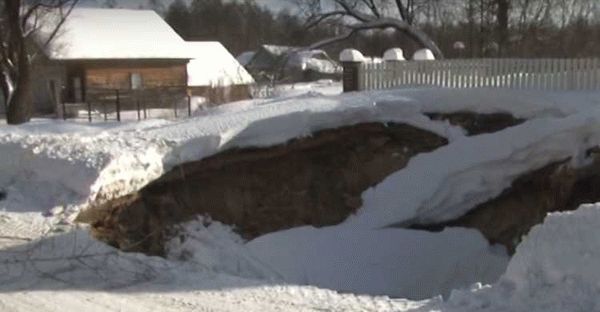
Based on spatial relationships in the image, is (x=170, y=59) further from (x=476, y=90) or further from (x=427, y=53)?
(x=476, y=90)

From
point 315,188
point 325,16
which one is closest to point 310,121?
point 315,188

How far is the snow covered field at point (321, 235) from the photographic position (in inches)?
248

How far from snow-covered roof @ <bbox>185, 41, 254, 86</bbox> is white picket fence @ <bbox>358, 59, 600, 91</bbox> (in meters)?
23.6

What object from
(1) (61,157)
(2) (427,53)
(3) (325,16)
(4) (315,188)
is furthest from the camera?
(3) (325,16)

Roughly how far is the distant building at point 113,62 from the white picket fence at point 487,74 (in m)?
18.8

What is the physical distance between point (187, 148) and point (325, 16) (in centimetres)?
2187

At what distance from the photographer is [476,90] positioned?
15805 mm

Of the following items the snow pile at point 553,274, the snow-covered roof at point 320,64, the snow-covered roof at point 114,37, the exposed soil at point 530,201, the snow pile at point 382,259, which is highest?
the snow-covered roof at point 114,37

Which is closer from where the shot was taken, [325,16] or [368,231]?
[368,231]

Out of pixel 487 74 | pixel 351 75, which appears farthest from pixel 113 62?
pixel 487 74

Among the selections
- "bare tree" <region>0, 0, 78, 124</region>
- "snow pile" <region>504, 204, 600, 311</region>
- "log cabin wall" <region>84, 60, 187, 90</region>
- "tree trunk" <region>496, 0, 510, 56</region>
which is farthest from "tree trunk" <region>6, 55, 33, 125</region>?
"snow pile" <region>504, 204, 600, 311</region>

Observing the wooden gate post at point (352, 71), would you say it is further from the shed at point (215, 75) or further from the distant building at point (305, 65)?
the distant building at point (305, 65)

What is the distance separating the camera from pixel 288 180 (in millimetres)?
14594

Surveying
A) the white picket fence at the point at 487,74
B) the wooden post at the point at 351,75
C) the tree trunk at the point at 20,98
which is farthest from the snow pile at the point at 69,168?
the tree trunk at the point at 20,98
